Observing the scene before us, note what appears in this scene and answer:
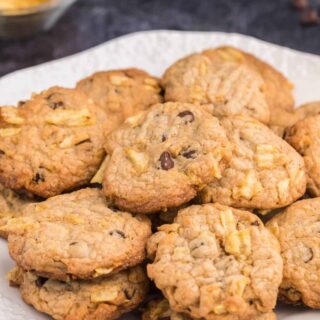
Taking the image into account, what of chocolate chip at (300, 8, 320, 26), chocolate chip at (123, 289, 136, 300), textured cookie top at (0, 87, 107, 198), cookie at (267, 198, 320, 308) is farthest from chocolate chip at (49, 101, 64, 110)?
chocolate chip at (300, 8, 320, 26)

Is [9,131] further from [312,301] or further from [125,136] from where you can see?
[312,301]

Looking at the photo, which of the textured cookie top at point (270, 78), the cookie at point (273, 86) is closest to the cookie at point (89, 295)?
the cookie at point (273, 86)

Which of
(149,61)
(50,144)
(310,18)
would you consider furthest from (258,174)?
(310,18)

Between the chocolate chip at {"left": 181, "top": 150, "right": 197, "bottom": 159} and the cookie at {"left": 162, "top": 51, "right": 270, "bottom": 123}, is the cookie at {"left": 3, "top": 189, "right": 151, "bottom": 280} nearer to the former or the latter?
the chocolate chip at {"left": 181, "top": 150, "right": 197, "bottom": 159}

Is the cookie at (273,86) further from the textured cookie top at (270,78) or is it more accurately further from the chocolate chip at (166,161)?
the chocolate chip at (166,161)

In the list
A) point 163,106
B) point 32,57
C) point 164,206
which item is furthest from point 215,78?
point 32,57

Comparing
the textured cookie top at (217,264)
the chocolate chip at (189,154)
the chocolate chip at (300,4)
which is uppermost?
the chocolate chip at (300,4)
